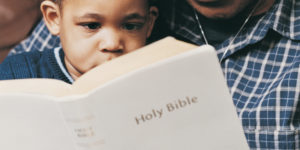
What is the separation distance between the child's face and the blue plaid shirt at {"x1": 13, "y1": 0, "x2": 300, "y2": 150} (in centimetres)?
26

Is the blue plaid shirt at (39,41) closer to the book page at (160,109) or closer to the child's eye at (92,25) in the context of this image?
the child's eye at (92,25)

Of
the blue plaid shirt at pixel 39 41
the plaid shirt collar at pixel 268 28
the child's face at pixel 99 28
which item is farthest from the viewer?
the blue plaid shirt at pixel 39 41

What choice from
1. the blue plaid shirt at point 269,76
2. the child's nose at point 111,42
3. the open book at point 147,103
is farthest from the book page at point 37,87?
the blue plaid shirt at point 269,76

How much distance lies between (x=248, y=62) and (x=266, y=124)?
0.17 metres

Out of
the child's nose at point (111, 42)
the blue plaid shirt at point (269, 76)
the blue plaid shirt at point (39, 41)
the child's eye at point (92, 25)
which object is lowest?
the blue plaid shirt at point (269, 76)

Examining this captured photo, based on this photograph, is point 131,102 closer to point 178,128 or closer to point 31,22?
point 178,128

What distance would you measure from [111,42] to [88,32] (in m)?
0.07

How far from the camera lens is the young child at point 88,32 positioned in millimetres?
869

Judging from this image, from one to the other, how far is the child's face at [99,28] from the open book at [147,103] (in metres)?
0.26

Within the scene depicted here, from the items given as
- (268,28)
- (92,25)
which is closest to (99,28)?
(92,25)

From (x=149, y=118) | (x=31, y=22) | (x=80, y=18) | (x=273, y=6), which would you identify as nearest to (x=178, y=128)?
(x=149, y=118)

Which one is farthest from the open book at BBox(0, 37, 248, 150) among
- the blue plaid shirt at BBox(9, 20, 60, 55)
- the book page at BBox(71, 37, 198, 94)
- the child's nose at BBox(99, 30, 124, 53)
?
the blue plaid shirt at BBox(9, 20, 60, 55)

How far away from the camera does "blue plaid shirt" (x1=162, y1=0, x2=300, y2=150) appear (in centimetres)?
92

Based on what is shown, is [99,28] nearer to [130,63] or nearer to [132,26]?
[132,26]
